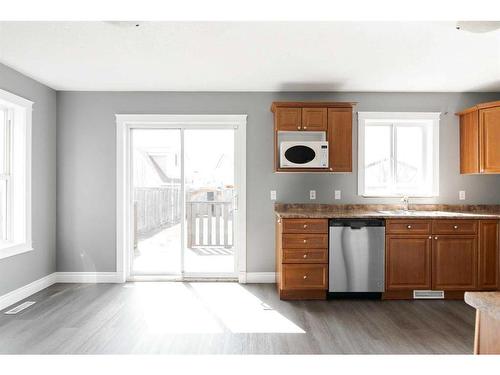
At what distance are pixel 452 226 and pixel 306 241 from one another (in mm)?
1605

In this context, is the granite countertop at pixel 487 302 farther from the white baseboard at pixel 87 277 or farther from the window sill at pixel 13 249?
the white baseboard at pixel 87 277

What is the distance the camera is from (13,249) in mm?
3715

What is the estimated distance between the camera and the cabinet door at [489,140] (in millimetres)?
→ 4035

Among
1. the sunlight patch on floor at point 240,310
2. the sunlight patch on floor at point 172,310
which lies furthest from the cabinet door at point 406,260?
the sunlight patch on floor at point 172,310

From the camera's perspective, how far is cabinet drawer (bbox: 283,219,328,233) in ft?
12.9

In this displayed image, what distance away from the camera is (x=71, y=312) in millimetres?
3545

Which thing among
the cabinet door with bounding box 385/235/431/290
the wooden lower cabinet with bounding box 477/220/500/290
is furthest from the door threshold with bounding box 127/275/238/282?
the wooden lower cabinet with bounding box 477/220/500/290

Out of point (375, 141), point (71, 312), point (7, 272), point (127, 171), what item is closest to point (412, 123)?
point (375, 141)

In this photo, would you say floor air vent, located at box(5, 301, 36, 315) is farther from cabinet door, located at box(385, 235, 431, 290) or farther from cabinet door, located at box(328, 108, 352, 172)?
cabinet door, located at box(385, 235, 431, 290)

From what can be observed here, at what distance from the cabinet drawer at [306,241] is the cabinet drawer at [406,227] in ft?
2.34

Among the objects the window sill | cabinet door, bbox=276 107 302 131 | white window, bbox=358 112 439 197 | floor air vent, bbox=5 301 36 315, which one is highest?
cabinet door, bbox=276 107 302 131

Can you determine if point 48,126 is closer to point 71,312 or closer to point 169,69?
point 169,69

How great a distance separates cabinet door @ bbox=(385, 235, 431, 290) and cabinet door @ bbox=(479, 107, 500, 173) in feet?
3.65

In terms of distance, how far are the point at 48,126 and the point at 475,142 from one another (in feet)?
16.8
